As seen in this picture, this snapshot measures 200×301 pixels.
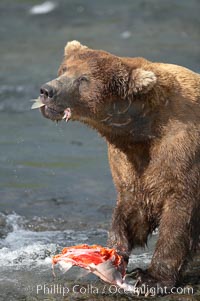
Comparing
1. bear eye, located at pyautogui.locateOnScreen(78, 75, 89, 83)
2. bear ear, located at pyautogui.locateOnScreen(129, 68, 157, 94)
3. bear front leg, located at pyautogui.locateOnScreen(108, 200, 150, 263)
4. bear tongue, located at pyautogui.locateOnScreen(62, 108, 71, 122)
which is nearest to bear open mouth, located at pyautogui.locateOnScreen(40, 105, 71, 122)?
bear tongue, located at pyautogui.locateOnScreen(62, 108, 71, 122)

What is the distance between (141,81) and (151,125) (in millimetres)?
351

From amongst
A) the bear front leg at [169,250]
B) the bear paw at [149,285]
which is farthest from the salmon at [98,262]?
the bear front leg at [169,250]

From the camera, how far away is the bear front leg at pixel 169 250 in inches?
293

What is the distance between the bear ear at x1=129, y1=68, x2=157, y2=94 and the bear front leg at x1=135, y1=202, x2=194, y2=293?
33.6 inches

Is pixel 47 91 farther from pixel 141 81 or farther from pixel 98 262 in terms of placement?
pixel 98 262

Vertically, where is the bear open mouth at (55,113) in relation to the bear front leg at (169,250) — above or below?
above

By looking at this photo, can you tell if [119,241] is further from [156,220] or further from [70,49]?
[70,49]

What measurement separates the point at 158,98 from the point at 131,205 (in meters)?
0.88

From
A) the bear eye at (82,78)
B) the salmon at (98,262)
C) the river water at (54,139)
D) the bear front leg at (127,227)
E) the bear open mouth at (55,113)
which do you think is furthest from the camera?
the river water at (54,139)

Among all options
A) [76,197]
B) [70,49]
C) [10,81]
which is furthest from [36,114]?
[70,49]

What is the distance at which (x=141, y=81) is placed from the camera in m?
7.41

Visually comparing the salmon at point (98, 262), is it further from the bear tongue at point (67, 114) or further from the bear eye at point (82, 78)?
the bear eye at point (82, 78)

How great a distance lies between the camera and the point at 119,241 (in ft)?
25.8

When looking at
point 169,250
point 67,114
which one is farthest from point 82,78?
point 169,250
